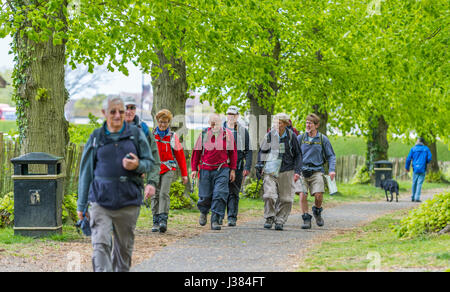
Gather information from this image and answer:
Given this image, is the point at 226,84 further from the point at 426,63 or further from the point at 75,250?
the point at 75,250

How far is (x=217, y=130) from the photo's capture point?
11.3 metres

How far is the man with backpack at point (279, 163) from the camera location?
37.7ft

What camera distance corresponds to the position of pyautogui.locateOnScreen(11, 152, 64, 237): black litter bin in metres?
9.83

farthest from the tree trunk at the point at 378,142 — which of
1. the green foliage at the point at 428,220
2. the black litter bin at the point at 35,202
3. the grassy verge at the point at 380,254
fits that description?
the black litter bin at the point at 35,202

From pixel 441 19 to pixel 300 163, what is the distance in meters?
4.05

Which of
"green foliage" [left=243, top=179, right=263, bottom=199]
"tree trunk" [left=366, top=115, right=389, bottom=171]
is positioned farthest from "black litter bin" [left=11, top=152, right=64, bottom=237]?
"tree trunk" [left=366, top=115, right=389, bottom=171]

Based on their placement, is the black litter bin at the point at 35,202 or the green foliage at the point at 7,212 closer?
the black litter bin at the point at 35,202

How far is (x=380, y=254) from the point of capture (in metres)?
8.09

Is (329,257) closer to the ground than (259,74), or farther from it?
closer to the ground

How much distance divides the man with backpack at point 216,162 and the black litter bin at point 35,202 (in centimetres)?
269

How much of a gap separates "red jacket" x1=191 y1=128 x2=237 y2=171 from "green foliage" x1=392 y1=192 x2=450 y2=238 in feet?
10.2

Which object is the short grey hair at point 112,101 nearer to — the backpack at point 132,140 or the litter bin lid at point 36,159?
the backpack at point 132,140
